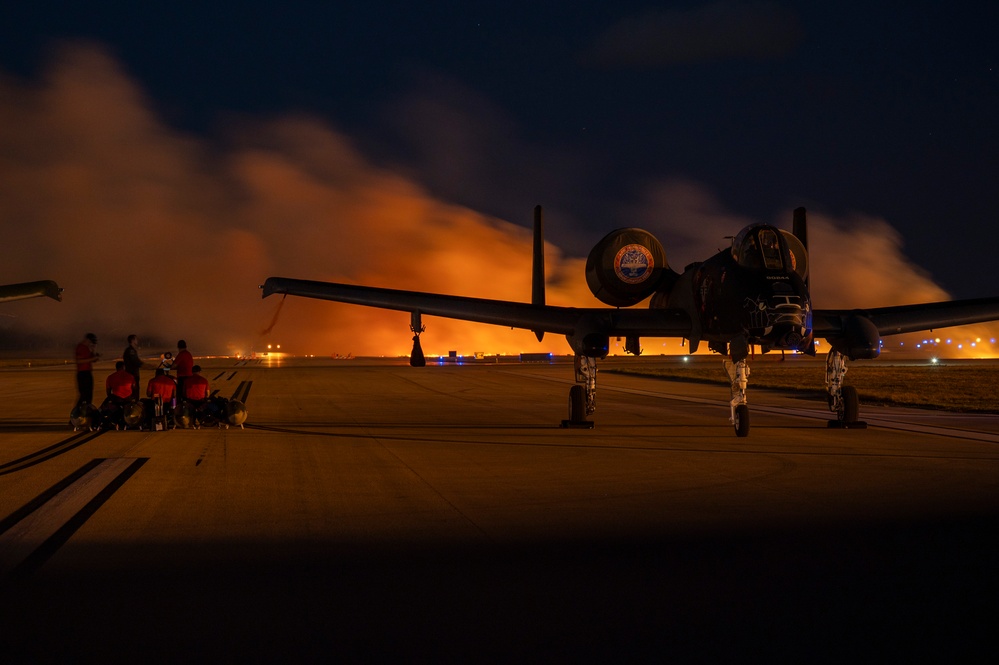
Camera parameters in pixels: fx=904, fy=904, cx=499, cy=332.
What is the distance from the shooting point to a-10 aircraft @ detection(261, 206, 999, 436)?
17359mm

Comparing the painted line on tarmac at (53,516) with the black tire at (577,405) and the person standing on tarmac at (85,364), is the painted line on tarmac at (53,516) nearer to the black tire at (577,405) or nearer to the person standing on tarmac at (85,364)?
the person standing on tarmac at (85,364)

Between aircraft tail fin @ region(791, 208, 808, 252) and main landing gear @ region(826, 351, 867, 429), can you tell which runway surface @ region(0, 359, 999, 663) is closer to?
main landing gear @ region(826, 351, 867, 429)

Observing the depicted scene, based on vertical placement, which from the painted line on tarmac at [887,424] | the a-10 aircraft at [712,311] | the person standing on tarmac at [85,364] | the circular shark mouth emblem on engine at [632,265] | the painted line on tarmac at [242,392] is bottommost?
the painted line on tarmac at [887,424]

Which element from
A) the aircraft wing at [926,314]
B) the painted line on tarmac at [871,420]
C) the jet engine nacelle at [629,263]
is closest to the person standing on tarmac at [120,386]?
the jet engine nacelle at [629,263]

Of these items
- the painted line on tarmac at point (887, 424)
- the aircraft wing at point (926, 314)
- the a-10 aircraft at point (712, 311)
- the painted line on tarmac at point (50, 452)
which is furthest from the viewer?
the aircraft wing at point (926, 314)

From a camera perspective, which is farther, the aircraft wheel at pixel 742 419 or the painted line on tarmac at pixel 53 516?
the aircraft wheel at pixel 742 419

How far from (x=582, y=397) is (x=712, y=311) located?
3551 mm

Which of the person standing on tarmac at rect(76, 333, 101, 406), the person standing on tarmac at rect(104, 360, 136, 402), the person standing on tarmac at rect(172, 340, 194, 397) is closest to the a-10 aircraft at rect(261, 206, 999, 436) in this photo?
the person standing on tarmac at rect(172, 340, 194, 397)

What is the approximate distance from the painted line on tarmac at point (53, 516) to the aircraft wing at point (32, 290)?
37.4 ft

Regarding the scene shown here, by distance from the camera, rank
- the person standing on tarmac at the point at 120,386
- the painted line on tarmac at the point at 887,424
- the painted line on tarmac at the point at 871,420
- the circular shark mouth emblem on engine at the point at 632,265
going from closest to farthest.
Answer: the painted line on tarmac at the point at 887,424 < the painted line on tarmac at the point at 871,420 < the person standing on tarmac at the point at 120,386 < the circular shark mouth emblem on engine at the point at 632,265

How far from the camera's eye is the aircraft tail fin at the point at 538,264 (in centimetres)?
2945

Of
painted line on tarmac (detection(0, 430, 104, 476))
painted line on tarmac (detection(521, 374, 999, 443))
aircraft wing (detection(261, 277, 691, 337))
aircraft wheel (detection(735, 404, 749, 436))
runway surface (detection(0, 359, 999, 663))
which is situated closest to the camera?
runway surface (detection(0, 359, 999, 663))

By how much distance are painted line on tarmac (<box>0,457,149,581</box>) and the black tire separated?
981 cm

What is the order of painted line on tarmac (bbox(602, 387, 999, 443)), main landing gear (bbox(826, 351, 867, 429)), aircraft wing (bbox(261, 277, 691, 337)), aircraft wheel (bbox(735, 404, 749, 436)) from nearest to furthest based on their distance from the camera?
aircraft wheel (bbox(735, 404, 749, 436)), painted line on tarmac (bbox(602, 387, 999, 443)), main landing gear (bbox(826, 351, 867, 429)), aircraft wing (bbox(261, 277, 691, 337))
